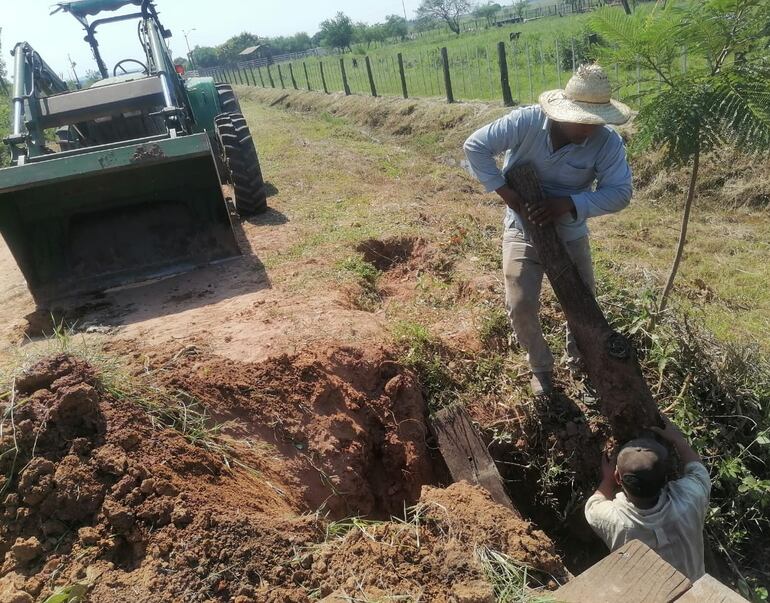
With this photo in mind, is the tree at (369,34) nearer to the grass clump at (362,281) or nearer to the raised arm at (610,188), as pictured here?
the grass clump at (362,281)

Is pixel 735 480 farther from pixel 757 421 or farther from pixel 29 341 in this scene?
pixel 29 341

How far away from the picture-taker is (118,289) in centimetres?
548

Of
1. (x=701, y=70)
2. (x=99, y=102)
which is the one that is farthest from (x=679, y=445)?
(x=99, y=102)

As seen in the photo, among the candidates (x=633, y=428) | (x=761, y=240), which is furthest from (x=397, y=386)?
(x=761, y=240)

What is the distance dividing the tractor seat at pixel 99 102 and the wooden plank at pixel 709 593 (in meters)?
6.81

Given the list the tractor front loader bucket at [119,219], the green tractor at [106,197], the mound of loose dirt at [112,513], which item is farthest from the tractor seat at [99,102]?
the mound of loose dirt at [112,513]

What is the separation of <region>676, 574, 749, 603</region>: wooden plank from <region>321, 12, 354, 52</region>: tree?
58850 mm

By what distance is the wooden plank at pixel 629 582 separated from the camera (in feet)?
5.50

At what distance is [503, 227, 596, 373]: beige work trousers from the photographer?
3441 millimetres

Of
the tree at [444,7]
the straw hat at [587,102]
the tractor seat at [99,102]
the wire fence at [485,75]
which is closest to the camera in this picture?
the straw hat at [587,102]

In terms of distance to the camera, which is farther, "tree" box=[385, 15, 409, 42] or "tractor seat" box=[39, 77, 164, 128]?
"tree" box=[385, 15, 409, 42]

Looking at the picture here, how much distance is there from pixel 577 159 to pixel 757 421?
2.02 m

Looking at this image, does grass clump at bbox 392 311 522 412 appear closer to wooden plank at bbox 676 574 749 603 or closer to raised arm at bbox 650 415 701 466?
raised arm at bbox 650 415 701 466

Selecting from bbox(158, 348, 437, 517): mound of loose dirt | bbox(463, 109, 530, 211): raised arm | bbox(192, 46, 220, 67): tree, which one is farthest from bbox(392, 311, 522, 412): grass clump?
bbox(192, 46, 220, 67): tree
